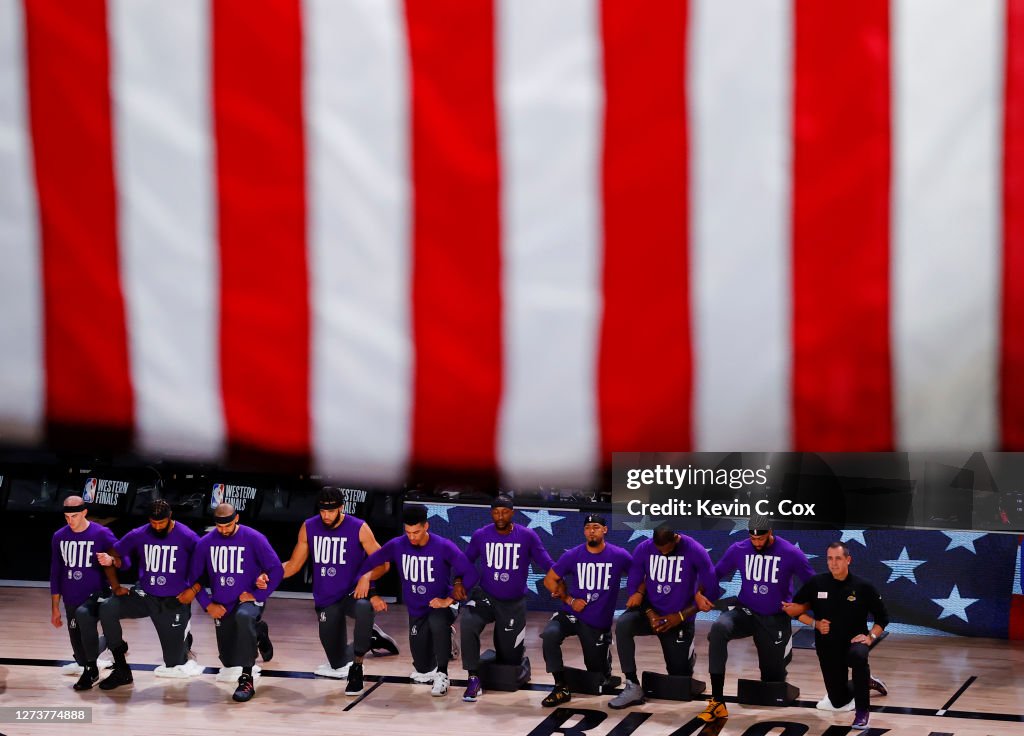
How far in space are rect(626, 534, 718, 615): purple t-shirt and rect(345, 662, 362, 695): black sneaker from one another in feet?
7.39

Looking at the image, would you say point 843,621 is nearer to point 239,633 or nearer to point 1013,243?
point 239,633

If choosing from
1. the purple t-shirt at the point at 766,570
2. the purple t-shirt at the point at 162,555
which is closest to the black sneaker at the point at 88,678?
the purple t-shirt at the point at 162,555

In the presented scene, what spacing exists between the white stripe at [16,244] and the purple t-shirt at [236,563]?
26.4ft

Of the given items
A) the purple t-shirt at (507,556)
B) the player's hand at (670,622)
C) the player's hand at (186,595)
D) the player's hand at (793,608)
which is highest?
the purple t-shirt at (507,556)

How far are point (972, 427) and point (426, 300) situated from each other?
3.27ft

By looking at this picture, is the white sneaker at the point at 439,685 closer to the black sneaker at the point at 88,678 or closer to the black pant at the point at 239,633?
the black pant at the point at 239,633

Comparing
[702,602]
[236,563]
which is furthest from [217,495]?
[702,602]

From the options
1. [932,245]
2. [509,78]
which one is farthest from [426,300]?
[932,245]

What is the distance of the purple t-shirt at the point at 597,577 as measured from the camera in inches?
404

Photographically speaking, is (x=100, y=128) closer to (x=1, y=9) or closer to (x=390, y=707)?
(x=1, y=9)

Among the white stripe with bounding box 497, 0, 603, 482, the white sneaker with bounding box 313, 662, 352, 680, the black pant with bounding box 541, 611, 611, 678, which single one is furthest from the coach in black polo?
the white stripe with bounding box 497, 0, 603, 482

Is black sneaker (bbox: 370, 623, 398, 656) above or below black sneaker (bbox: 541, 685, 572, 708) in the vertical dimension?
above

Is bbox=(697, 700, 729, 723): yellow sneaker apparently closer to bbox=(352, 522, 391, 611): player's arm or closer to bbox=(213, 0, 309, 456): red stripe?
bbox=(352, 522, 391, 611): player's arm

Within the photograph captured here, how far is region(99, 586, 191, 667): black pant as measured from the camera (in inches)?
410
